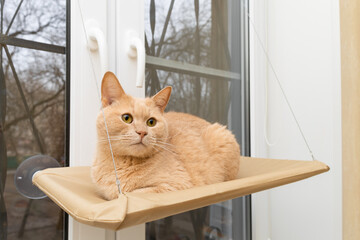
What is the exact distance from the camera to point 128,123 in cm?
60

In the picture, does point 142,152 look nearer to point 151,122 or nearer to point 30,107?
point 151,122

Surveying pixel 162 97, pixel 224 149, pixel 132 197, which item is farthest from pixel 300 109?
pixel 132 197

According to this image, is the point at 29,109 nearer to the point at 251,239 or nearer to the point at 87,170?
the point at 87,170

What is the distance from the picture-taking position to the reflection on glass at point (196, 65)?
110 centimetres

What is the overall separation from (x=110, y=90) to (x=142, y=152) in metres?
0.16

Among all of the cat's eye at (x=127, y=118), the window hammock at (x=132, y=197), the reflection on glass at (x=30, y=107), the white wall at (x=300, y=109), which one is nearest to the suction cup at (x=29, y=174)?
the reflection on glass at (x=30, y=107)

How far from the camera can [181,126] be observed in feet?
2.54

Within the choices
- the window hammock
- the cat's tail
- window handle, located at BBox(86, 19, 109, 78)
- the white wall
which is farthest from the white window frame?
the white wall

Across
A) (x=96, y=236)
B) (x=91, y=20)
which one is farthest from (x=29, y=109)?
(x=96, y=236)

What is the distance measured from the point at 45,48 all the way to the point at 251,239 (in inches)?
50.7

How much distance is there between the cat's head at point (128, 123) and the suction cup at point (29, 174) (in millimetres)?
350

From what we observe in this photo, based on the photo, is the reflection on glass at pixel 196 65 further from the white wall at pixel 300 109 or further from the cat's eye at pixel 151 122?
the cat's eye at pixel 151 122
